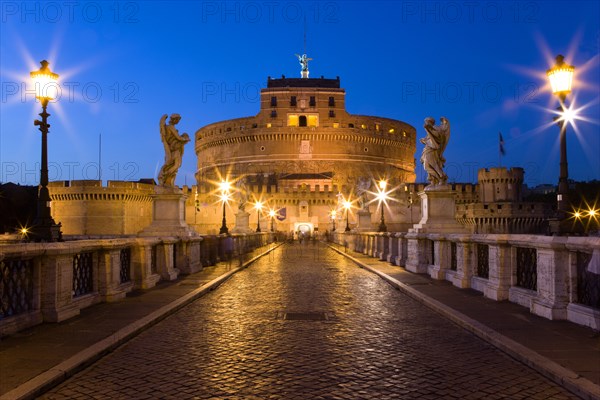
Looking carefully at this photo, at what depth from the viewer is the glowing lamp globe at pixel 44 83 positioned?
12.3 metres

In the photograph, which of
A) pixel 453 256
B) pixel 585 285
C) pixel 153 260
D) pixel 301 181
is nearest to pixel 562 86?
pixel 585 285

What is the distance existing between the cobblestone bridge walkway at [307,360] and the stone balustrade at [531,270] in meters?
1.39

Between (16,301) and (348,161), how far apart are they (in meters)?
86.6

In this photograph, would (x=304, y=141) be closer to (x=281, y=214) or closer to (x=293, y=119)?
(x=293, y=119)

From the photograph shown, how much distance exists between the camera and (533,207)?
2491 inches

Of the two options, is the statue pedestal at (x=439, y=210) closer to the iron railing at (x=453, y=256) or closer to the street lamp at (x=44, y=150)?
the iron railing at (x=453, y=256)

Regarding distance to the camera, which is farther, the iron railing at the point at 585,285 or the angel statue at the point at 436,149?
the angel statue at the point at 436,149

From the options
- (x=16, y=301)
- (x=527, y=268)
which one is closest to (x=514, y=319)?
(x=527, y=268)

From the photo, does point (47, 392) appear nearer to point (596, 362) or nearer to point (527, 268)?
point (596, 362)

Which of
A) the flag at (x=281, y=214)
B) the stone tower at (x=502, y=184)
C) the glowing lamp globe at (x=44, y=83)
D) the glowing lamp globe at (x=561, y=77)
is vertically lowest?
the flag at (x=281, y=214)

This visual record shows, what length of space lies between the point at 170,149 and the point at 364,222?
20635 mm

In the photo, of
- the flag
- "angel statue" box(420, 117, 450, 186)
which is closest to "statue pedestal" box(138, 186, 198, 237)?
"angel statue" box(420, 117, 450, 186)

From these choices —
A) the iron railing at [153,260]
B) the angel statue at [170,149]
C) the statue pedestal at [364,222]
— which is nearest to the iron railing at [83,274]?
the iron railing at [153,260]

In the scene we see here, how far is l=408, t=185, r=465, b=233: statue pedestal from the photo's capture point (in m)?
15.2
